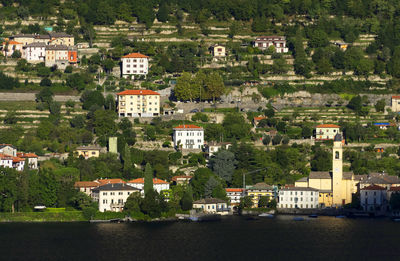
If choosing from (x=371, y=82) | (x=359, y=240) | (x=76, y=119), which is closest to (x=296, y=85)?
(x=371, y=82)

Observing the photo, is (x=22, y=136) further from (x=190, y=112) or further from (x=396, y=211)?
(x=396, y=211)

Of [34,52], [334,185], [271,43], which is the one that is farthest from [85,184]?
[271,43]

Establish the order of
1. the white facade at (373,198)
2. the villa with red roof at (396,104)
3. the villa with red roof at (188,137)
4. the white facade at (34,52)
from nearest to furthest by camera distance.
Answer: the white facade at (373,198), the villa with red roof at (188,137), the villa with red roof at (396,104), the white facade at (34,52)

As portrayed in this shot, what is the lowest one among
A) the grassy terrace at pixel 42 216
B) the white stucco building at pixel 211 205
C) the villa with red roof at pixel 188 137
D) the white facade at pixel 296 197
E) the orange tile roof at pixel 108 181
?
the grassy terrace at pixel 42 216

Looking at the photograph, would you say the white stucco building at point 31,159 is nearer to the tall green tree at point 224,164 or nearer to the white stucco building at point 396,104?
the tall green tree at point 224,164

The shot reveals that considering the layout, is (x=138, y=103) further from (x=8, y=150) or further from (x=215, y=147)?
(x=8, y=150)

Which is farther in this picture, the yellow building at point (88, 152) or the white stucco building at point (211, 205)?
the yellow building at point (88, 152)

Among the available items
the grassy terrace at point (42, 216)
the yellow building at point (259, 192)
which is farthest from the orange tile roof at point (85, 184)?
the yellow building at point (259, 192)
